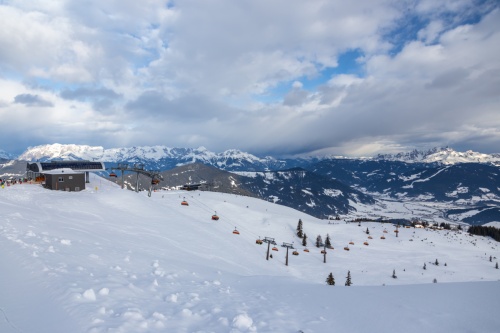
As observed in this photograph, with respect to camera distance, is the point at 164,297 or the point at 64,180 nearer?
the point at 164,297

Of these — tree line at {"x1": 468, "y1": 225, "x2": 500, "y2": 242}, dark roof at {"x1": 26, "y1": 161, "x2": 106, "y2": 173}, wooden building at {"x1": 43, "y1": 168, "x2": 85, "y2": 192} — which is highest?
dark roof at {"x1": 26, "y1": 161, "x2": 106, "y2": 173}

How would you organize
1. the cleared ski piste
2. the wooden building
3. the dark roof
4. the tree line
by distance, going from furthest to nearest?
the tree line
the dark roof
the wooden building
the cleared ski piste

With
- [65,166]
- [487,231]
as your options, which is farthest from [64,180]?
[487,231]

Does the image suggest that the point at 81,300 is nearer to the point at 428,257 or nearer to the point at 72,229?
the point at 72,229

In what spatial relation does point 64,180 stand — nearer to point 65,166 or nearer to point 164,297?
point 65,166

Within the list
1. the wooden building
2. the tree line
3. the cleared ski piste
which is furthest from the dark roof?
the tree line

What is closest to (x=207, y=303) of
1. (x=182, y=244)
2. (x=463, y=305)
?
(x=463, y=305)

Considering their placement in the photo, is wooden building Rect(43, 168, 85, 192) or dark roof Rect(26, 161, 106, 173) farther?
dark roof Rect(26, 161, 106, 173)

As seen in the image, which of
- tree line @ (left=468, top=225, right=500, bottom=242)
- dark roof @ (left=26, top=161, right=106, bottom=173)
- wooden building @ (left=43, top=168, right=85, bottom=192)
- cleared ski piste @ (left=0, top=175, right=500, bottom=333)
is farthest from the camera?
tree line @ (left=468, top=225, right=500, bottom=242)

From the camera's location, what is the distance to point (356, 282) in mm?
48156

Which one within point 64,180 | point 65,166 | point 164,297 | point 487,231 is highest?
point 65,166

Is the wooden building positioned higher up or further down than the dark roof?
further down

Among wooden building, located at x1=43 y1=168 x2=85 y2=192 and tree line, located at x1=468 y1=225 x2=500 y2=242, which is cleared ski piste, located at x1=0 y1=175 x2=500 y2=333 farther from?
tree line, located at x1=468 y1=225 x2=500 y2=242

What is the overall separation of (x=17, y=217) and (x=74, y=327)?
23.5 m
